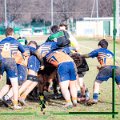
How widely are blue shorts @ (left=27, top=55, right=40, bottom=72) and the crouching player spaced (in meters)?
0.45

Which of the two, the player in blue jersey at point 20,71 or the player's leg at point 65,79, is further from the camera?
the player in blue jersey at point 20,71

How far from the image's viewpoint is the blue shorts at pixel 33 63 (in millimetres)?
11070

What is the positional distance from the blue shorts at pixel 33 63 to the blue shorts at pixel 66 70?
27.9 inches

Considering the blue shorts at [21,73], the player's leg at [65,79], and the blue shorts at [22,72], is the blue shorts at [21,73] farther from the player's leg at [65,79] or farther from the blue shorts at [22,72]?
the player's leg at [65,79]

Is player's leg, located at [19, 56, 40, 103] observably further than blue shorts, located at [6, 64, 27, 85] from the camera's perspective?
No

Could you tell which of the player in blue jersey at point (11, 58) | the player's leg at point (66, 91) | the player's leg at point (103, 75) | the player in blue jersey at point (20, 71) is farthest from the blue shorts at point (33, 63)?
the player's leg at point (103, 75)

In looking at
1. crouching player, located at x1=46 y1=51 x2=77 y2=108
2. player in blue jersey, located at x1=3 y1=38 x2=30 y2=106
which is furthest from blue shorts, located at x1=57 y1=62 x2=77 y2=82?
player in blue jersey, located at x1=3 y1=38 x2=30 y2=106

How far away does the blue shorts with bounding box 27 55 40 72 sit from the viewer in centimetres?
1107

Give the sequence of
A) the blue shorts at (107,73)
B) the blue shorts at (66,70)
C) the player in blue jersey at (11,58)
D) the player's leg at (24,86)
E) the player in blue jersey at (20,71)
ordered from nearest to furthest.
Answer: the player in blue jersey at (11,58) < the blue shorts at (66,70) < the blue shorts at (107,73) < the player in blue jersey at (20,71) < the player's leg at (24,86)

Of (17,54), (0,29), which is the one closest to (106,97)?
(17,54)

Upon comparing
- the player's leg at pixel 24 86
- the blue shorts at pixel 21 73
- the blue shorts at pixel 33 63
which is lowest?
the player's leg at pixel 24 86

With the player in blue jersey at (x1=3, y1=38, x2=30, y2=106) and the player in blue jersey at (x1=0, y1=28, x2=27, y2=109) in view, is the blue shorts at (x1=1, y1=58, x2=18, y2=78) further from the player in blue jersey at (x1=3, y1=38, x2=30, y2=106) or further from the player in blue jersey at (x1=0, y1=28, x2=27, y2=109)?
the player in blue jersey at (x1=3, y1=38, x2=30, y2=106)

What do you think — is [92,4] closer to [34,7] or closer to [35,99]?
[34,7]

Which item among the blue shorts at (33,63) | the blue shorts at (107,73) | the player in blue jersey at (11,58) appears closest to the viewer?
the player in blue jersey at (11,58)
